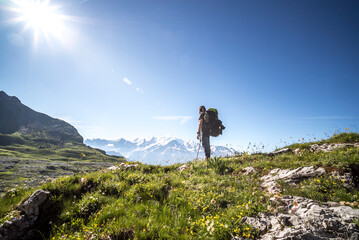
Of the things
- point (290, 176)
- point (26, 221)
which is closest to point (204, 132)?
point (290, 176)

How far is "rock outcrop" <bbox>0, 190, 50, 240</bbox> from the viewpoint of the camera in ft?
13.5

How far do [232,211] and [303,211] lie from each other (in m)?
1.76

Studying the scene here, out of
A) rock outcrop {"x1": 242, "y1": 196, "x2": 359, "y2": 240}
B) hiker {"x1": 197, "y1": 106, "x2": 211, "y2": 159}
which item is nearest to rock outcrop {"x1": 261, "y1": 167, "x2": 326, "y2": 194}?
rock outcrop {"x1": 242, "y1": 196, "x2": 359, "y2": 240}

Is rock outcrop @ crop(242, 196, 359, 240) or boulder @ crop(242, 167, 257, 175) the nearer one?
rock outcrop @ crop(242, 196, 359, 240)

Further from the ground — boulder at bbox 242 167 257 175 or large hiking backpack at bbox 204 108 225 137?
large hiking backpack at bbox 204 108 225 137

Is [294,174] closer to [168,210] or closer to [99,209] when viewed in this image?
[168,210]

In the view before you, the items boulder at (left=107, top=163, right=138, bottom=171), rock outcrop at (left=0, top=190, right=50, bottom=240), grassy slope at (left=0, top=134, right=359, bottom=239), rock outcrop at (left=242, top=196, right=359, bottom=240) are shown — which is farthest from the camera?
boulder at (left=107, top=163, right=138, bottom=171)

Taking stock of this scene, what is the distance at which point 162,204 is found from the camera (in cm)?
574

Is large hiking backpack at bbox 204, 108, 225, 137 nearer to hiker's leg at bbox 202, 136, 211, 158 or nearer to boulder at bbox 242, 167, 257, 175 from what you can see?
hiker's leg at bbox 202, 136, 211, 158

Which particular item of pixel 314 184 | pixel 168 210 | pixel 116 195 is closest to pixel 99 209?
pixel 116 195

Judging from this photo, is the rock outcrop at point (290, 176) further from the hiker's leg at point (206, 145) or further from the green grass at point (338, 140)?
the hiker's leg at point (206, 145)

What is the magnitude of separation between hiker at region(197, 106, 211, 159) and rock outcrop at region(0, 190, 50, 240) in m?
11.1

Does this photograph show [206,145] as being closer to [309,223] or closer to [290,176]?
[290,176]

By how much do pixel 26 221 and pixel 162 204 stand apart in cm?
399
